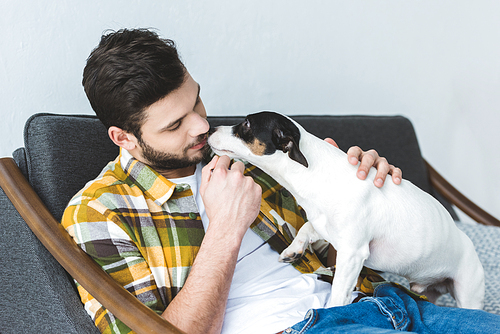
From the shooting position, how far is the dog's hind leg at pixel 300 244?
54.8 inches

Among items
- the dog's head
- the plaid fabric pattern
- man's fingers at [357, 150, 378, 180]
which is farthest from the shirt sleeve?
man's fingers at [357, 150, 378, 180]

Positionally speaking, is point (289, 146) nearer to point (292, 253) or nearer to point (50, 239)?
point (292, 253)

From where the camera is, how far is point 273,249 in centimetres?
145

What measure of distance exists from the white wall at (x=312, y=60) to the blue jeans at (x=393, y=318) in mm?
1340

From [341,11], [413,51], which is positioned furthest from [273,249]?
[413,51]

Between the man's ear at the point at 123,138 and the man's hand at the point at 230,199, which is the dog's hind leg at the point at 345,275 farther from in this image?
the man's ear at the point at 123,138

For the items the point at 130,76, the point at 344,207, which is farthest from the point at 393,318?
the point at 130,76

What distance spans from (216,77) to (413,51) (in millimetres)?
1668

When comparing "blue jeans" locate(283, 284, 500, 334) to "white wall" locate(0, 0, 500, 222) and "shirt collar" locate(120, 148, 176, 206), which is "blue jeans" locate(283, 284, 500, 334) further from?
"white wall" locate(0, 0, 500, 222)

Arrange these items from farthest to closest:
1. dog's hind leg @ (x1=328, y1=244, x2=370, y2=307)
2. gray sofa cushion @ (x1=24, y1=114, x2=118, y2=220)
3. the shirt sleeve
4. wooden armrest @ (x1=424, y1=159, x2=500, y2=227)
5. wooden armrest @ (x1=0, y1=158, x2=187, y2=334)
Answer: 1. wooden armrest @ (x1=424, y1=159, x2=500, y2=227)
2. gray sofa cushion @ (x1=24, y1=114, x2=118, y2=220)
3. dog's hind leg @ (x1=328, y1=244, x2=370, y2=307)
4. the shirt sleeve
5. wooden armrest @ (x1=0, y1=158, x2=187, y2=334)

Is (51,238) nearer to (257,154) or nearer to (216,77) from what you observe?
(257,154)

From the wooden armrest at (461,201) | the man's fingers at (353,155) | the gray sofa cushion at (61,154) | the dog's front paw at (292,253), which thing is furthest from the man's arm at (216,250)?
the wooden armrest at (461,201)

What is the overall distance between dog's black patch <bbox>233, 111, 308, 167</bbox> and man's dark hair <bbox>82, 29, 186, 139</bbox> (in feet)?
0.91

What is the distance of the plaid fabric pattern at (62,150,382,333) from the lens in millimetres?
1167
